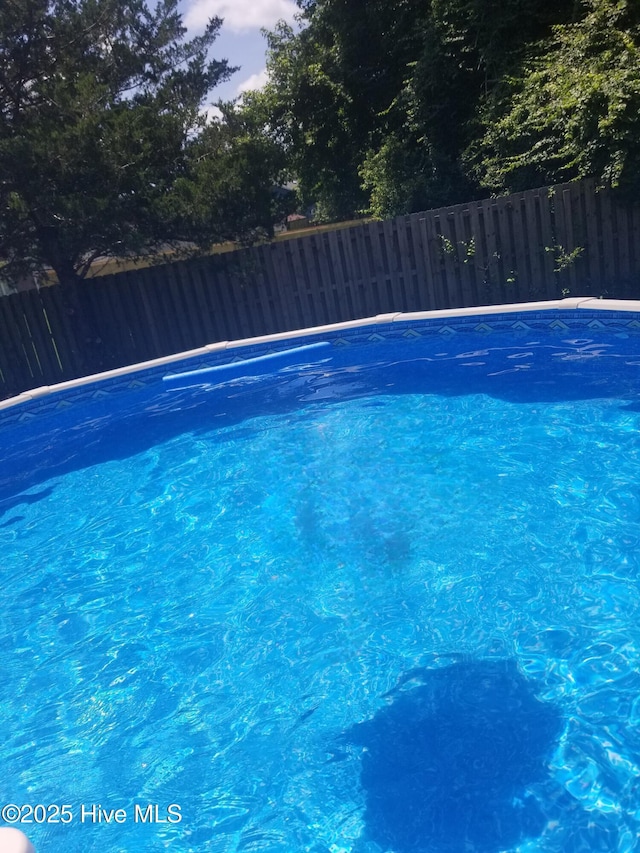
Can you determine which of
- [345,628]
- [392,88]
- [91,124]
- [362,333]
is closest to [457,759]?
[345,628]

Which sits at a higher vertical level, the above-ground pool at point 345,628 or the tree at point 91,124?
the tree at point 91,124

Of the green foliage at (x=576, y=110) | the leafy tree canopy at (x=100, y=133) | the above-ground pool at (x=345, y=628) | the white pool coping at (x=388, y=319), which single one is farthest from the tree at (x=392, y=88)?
the above-ground pool at (x=345, y=628)

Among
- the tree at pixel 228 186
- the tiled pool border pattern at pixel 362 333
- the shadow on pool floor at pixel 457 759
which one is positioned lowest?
the shadow on pool floor at pixel 457 759

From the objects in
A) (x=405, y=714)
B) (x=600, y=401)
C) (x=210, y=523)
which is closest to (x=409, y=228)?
(x=600, y=401)

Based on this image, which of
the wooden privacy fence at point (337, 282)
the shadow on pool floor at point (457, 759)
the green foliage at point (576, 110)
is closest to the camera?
the shadow on pool floor at point (457, 759)

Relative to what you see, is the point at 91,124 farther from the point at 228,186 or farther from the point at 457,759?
the point at 457,759

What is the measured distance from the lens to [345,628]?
3178 millimetres

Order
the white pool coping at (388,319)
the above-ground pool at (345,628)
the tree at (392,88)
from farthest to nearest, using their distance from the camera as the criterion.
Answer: the tree at (392,88) < the white pool coping at (388,319) < the above-ground pool at (345,628)

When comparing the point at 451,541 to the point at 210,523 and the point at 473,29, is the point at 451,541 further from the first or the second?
the point at 473,29

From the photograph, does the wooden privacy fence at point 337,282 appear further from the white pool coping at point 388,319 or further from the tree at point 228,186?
the white pool coping at point 388,319

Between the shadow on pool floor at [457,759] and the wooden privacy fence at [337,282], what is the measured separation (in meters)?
6.75

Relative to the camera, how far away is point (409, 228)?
29.9ft

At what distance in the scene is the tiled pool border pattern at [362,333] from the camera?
21.9ft

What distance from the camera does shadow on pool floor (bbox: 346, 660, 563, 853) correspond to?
84.2 inches
